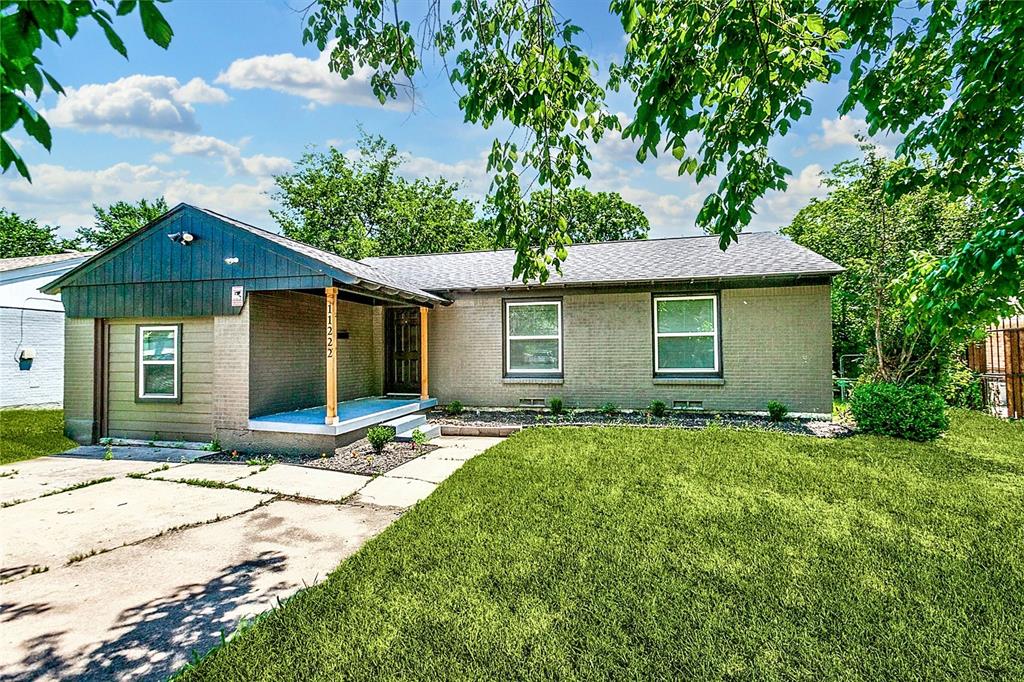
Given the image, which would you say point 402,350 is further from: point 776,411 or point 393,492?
point 776,411

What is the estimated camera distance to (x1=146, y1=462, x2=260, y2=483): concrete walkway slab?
19.5 feet

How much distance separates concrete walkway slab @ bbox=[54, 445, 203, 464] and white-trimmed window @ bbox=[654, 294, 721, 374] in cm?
861

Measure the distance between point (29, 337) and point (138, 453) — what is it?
9.30 metres

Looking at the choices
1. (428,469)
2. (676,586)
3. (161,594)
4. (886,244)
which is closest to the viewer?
(676,586)

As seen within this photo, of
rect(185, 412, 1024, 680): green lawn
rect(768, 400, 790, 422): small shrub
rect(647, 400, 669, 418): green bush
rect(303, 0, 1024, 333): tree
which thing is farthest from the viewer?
rect(647, 400, 669, 418): green bush

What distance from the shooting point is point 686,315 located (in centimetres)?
1010

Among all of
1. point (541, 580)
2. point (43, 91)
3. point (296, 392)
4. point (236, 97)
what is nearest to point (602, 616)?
point (541, 580)

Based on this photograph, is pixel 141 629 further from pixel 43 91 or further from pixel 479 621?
pixel 43 91

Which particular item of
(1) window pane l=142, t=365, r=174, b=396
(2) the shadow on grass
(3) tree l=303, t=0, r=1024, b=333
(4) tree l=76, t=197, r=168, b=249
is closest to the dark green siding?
(1) window pane l=142, t=365, r=174, b=396

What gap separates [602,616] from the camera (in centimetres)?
272

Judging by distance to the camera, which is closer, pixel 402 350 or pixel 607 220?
pixel 402 350

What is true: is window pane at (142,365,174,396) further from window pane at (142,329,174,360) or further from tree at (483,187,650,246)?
tree at (483,187,650,246)

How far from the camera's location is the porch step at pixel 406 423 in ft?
26.9

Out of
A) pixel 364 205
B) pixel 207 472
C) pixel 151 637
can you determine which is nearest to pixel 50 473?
pixel 207 472
